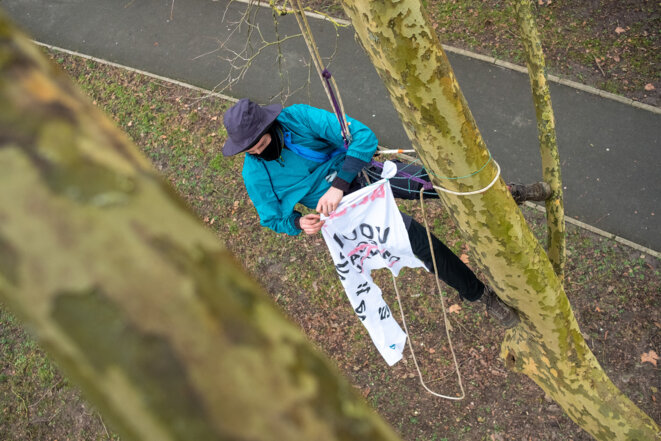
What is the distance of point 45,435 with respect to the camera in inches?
239

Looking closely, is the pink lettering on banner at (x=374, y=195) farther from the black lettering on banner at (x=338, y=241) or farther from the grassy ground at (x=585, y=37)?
the grassy ground at (x=585, y=37)

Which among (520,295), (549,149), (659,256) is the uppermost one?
(549,149)

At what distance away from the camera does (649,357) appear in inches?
181

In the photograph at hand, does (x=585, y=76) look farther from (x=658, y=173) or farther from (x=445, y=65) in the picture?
(x=445, y=65)

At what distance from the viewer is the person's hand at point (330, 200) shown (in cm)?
343

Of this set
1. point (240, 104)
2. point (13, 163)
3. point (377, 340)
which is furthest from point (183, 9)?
point (13, 163)

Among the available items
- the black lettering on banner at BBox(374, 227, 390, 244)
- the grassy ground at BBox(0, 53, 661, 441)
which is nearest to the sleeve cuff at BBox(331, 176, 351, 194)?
the black lettering on banner at BBox(374, 227, 390, 244)

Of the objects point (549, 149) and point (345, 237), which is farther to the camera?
point (345, 237)

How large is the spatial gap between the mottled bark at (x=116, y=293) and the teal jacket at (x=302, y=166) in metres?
2.88

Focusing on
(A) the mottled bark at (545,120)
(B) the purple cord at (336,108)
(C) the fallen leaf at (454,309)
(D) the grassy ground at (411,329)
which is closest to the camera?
(A) the mottled bark at (545,120)

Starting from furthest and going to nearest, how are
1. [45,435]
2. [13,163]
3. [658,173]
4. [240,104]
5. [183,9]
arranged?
[183,9] → [45,435] → [658,173] → [240,104] → [13,163]

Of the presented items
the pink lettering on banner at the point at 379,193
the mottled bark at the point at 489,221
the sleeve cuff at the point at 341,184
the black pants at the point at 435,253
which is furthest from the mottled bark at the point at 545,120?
the sleeve cuff at the point at 341,184

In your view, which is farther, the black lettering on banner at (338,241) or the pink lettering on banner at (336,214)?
the black lettering on banner at (338,241)

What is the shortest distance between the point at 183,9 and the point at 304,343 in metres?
9.45
